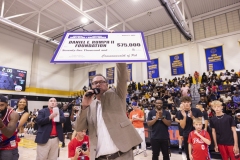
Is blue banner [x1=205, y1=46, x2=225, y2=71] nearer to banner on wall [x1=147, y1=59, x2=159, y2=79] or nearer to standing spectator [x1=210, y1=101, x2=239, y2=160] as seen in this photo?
banner on wall [x1=147, y1=59, x2=159, y2=79]

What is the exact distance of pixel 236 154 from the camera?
3070 millimetres

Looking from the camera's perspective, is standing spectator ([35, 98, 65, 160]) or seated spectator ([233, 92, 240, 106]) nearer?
standing spectator ([35, 98, 65, 160])

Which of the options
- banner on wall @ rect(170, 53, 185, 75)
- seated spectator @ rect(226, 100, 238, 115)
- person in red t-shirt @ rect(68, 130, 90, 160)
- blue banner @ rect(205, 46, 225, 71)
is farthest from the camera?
banner on wall @ rect(170, 53, 185, 75)

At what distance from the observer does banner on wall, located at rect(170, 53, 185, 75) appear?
1533cm

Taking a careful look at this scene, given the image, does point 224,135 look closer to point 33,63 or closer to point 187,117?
point 187,117

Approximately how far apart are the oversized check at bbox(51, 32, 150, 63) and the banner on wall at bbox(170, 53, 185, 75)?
1443cm

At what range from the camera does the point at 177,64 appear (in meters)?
15.6

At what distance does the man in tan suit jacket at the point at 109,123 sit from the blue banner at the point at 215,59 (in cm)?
1434

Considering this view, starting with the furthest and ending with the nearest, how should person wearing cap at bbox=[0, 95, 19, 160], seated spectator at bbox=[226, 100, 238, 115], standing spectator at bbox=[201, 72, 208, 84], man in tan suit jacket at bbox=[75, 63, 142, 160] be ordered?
standing spectator at bbox=[201, 72, 208, 84], seated spectator at bbox=[226, 100, 238, 115], person wearing cap at bbox=[0, 95, 19, 160], man in tan suit jacket at bbox=[75, 63, 142, 160]

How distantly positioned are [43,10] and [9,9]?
2.78m

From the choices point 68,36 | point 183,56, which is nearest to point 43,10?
point 183,56

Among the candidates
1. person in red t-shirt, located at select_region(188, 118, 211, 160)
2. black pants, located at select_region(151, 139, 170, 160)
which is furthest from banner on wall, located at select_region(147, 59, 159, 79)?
person in red t-shirt, located at select_region(188, 118, 211, 160)

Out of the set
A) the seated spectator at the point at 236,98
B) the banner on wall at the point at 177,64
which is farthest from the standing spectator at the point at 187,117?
the banner on wall at the point at 177,64

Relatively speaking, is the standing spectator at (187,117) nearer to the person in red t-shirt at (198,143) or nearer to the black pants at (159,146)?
the person in red t-shirt at (198,143)
